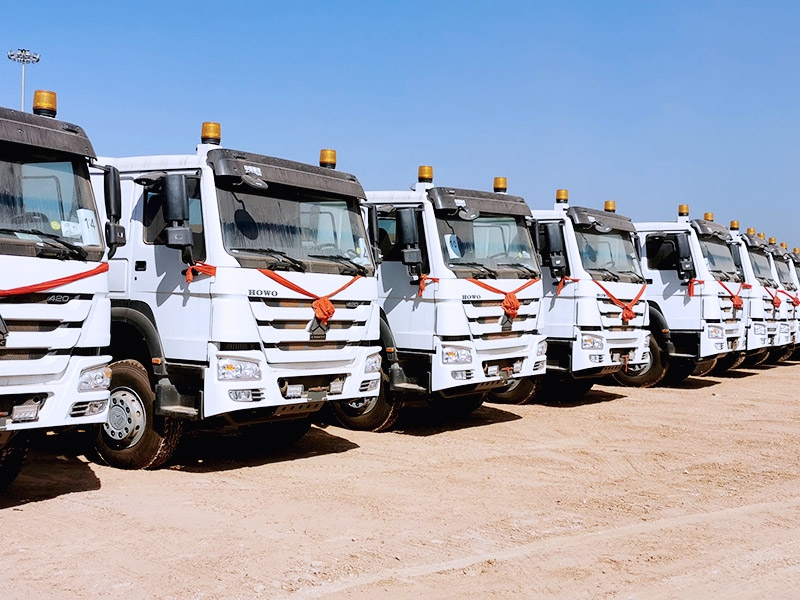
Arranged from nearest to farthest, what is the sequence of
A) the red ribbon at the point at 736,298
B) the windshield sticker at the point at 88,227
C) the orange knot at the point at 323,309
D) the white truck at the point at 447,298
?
the windshield sticker at the point at 88,227, the orange knot at the point at 323,309, the white truck at the point at 447,298, the red ribbon at the point at 736,298

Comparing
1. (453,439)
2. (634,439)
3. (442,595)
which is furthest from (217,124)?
(634,439)

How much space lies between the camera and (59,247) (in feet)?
21.8

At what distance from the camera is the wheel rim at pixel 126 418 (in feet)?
26.5

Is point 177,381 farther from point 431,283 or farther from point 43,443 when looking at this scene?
point 431,283

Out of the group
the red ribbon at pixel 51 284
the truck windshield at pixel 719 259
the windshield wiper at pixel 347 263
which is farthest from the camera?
the truck windshield at pixel 719 259

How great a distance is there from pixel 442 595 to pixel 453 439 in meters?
→ 5.34

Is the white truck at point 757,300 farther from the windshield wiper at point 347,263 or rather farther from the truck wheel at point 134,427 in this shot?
the truck wheel at point 134,427

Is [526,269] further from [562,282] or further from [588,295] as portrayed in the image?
[588,295]

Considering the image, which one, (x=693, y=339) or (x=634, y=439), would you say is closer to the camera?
(x=634, y=439)

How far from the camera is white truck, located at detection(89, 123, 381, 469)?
7648mm

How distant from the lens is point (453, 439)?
10.3m

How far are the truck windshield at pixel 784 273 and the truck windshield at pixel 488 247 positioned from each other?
10253 mm

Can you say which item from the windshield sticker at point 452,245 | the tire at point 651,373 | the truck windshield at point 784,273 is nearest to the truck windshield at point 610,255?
the tire at point 651,373

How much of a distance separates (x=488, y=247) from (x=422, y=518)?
4.55 metres
